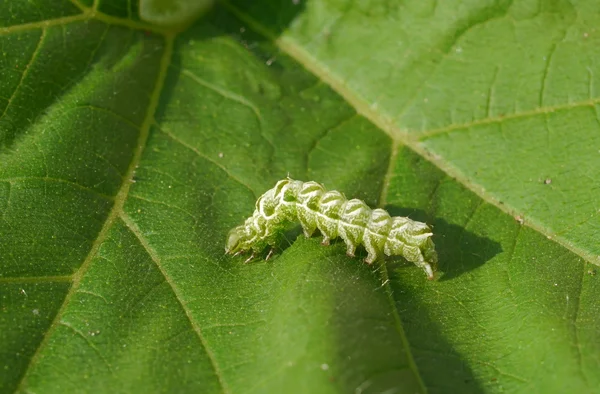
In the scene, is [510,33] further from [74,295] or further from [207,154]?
[74,295]

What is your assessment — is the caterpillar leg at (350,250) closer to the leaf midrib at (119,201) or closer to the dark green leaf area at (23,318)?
the leaf midrib at (119,201)

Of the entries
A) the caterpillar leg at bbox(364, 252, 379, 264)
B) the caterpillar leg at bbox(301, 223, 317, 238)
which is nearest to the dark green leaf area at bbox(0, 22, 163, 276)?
the caterpillar leg at bbox(301, 223, 317, 238)

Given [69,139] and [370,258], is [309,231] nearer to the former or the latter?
[370,258]

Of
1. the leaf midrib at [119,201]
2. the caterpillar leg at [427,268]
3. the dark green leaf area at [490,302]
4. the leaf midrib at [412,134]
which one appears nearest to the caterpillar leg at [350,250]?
the dark green leaf area at [490,302]

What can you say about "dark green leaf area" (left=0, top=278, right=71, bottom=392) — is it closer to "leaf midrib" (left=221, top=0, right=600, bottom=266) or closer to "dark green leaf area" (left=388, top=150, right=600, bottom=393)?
"dark green leaf area" (left=388, top=150, right=600, bottom=393)

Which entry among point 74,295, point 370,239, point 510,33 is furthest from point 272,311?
point 510,33

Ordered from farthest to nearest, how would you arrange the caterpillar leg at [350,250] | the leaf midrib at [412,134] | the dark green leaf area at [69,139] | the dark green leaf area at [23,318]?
the leaf midrib at [412,134]
the caterpillar leg at [350,250]
the dark green leaf area at [69,139]
the dark green leaf area at [23,318]
